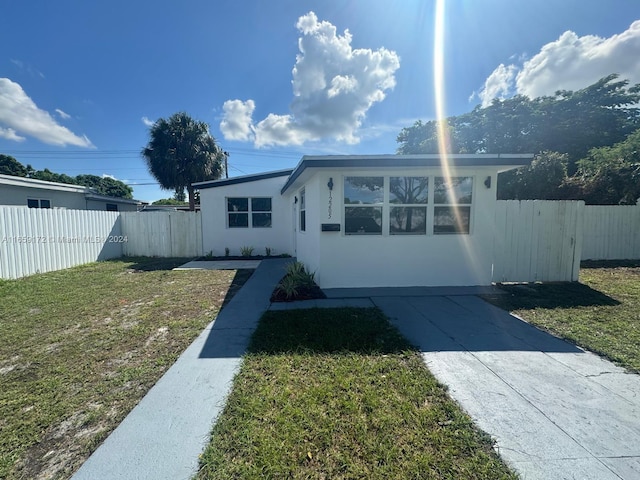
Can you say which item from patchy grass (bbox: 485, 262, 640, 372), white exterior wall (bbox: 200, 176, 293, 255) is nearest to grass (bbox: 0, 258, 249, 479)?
white exterior wall (bbox: 200, 176, 293, 255)

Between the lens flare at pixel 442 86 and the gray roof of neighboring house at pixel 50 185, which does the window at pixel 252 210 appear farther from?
the gray roof of neighboring house at pixel 50 185

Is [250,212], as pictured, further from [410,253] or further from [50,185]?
[50,185]

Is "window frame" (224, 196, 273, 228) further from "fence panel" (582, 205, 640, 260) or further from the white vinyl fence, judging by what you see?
"fence panel" (582, 205, 640, 260)

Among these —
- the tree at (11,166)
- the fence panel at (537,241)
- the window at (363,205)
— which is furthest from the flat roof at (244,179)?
the tree at (11,166)

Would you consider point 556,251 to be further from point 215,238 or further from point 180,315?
point 215,238

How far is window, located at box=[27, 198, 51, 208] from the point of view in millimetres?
12113

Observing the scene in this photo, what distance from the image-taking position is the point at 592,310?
477 cm

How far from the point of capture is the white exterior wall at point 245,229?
38.5 ft

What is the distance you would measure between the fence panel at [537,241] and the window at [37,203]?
58.3 ft

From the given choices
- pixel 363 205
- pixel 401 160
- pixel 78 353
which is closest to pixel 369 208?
pixel 363 205

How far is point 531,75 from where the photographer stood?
19.8 meters

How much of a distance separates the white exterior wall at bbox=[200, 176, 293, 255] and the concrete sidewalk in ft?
26.5

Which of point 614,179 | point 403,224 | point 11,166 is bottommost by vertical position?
point 403,224

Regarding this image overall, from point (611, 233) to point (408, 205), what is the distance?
8989 mm
